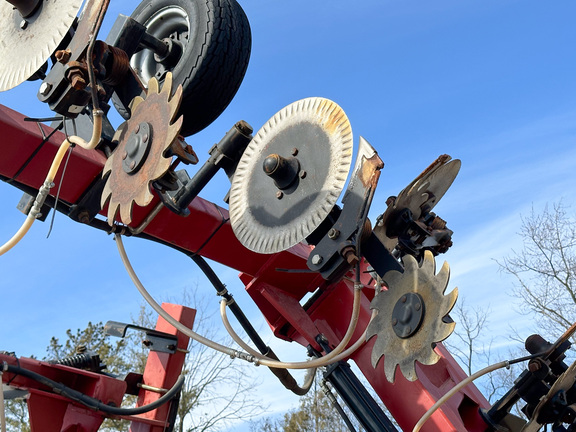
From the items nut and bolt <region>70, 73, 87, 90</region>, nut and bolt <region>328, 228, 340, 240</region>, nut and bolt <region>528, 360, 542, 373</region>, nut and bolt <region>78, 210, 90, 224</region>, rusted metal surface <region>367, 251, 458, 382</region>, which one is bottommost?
nut and bolt <region>528, 360, 542, 373</region>

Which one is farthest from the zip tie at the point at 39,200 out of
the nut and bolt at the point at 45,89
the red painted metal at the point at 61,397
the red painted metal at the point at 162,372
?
the red painted metal at the point at 162,372

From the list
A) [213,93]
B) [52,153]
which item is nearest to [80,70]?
[52,153]

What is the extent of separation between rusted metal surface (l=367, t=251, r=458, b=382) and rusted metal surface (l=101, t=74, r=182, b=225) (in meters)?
1.16

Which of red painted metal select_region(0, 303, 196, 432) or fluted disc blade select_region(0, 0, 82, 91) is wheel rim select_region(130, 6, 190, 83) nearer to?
fluted disc blade select_region(0, 0, 82, 91)

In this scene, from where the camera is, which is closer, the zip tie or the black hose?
the zip tie

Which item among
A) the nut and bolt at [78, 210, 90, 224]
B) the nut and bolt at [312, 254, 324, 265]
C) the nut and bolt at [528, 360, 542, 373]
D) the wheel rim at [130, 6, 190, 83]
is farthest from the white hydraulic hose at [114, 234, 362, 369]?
the wheel rim at [130, 6, 190, 83]

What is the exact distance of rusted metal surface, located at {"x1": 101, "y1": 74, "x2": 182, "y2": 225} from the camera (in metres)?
2.79

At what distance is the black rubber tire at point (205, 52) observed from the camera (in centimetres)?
Result: 360

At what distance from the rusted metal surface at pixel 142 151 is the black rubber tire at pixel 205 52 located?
55cm

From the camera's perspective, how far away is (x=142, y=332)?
13.1ft

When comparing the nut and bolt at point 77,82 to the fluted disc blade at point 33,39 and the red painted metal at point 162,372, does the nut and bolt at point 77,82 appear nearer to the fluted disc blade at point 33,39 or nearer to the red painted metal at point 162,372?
the fluted disc blade at point 33,39

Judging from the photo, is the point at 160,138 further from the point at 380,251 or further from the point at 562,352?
the point at 562,352

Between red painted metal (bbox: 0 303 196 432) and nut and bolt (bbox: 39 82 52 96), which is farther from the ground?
nut and bolt (bbox: 39 82 52 96)

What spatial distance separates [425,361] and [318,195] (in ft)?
2.89
